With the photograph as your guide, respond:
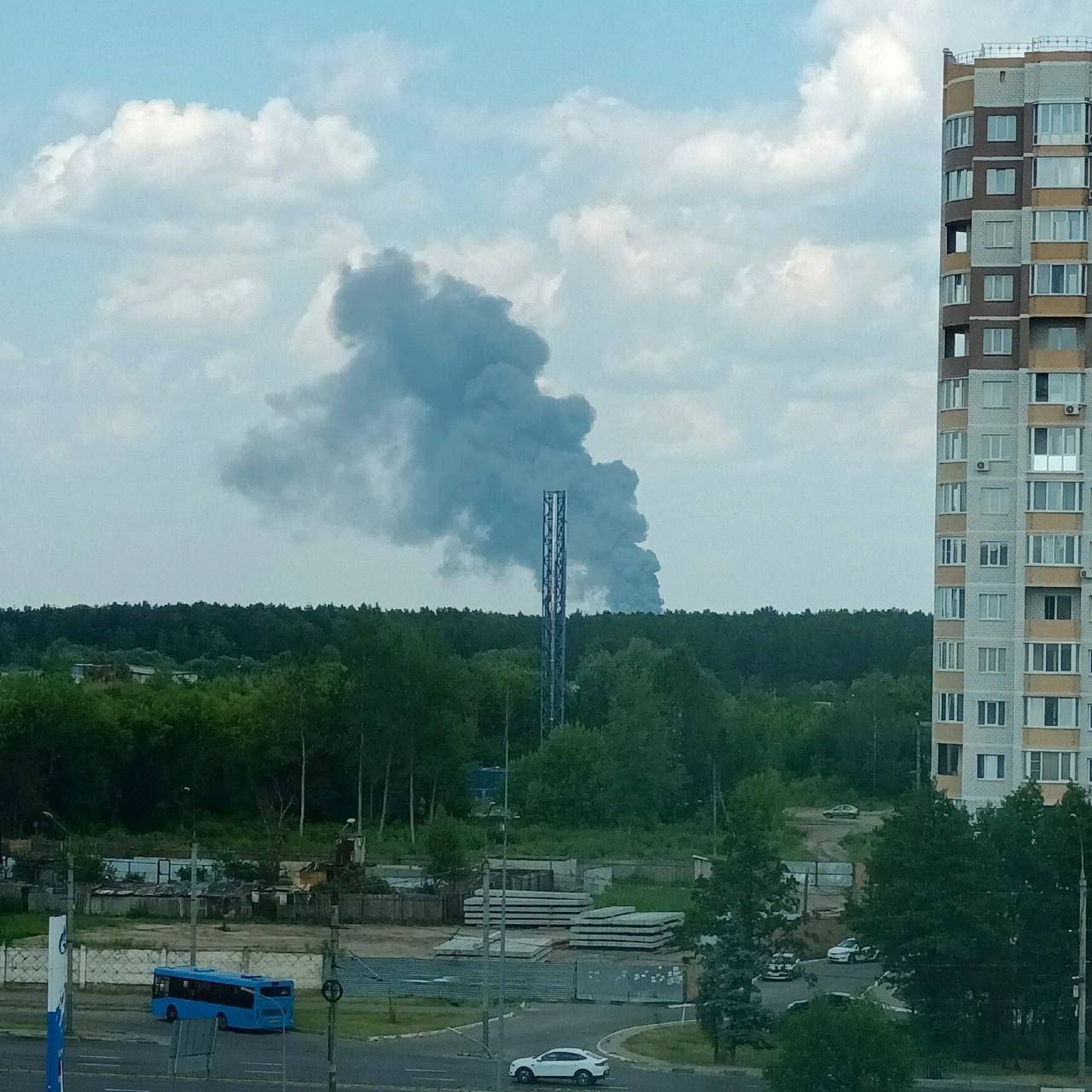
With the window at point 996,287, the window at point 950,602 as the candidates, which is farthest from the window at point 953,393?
the window at point 950,602

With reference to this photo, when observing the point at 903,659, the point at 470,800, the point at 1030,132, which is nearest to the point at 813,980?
the point at 1030,132

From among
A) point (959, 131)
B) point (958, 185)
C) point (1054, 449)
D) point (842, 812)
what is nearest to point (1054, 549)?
point (1054, 449)

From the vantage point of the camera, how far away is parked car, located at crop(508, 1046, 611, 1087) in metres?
29.5

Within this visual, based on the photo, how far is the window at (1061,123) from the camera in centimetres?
4128

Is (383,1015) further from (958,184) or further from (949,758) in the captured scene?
(958,184)

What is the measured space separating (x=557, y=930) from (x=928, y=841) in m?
18.6

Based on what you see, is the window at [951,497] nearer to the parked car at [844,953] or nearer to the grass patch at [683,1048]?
the parked car at [844,953]

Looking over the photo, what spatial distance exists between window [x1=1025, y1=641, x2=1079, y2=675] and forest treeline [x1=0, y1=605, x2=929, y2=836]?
28974 mm

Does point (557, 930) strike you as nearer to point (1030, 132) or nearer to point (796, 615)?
point (1030, 132)

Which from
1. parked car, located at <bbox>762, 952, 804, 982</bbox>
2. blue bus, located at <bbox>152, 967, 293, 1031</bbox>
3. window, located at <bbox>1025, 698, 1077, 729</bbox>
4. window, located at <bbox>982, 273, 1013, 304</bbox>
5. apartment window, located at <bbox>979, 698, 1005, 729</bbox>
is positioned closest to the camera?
parked car, located at <bbox>762, 952, 804, 982</bbox>

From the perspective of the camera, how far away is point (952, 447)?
139 feet

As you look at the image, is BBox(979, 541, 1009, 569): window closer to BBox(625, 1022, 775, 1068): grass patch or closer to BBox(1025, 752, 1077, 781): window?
BBox(1025, 752, 1077, 781): window

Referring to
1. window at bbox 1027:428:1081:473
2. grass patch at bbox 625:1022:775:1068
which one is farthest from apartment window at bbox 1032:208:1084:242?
grass patch at bbox 625:1022:775:1068

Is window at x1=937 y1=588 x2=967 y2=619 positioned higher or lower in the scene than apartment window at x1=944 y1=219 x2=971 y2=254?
lower
